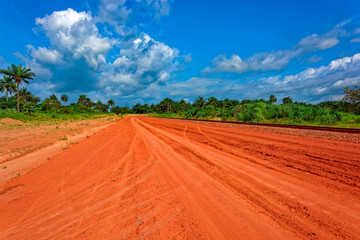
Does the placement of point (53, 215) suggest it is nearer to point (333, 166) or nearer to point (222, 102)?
point (333, 166)

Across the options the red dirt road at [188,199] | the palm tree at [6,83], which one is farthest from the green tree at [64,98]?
the red dirt road at [188,199]

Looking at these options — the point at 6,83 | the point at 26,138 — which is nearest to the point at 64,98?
the point at 6,83

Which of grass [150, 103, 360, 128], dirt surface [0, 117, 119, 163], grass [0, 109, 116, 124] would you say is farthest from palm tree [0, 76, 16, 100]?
grass [150, 103, 360, 128]

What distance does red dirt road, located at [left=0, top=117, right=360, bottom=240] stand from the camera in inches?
98.7

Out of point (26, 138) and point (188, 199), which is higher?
point (26, 138)

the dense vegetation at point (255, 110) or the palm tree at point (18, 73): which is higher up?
the palm tree at point (18, 73)

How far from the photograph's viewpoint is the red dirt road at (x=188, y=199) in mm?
2508

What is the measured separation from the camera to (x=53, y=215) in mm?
3006

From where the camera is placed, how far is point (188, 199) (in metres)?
3.37

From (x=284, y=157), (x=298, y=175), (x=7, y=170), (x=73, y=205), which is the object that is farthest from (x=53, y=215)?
(x=284, y=157)

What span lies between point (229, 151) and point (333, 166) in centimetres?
336

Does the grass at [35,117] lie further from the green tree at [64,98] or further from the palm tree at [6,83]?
the green tree at [64,98]

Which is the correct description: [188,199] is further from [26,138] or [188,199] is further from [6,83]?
[6,83]

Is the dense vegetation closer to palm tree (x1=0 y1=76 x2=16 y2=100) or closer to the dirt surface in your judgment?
palm tree (x1=0 y1=76 x2=16 y2=100)
